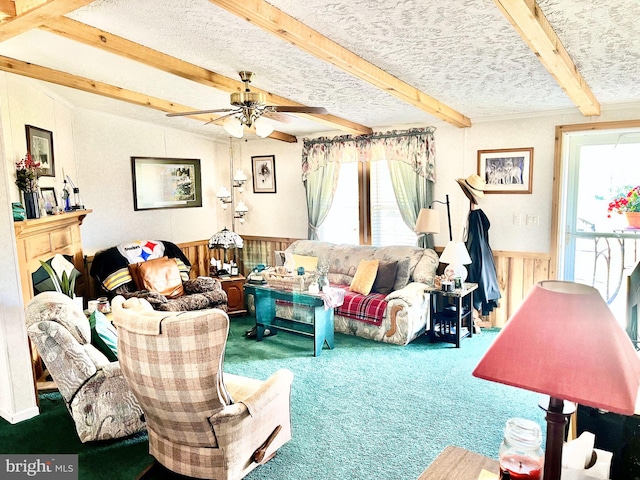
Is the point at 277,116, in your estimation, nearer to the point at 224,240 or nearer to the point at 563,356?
the point at 224,240

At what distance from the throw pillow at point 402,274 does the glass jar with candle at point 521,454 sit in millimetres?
3560

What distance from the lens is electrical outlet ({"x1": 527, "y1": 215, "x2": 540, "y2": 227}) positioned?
462 cm

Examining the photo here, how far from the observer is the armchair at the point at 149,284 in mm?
4766

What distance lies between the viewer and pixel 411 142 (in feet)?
17.1

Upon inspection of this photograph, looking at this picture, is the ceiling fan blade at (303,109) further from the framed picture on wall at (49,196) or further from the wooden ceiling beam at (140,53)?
the framed picture on wall at (49,196)

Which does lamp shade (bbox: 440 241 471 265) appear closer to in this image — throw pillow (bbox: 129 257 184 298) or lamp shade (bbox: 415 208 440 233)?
lamp shade (bbox: 415 208 440 233)

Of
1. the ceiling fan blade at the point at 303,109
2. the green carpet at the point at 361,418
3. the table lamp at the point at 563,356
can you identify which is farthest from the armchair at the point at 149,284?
the table lamp at the point at 563,356

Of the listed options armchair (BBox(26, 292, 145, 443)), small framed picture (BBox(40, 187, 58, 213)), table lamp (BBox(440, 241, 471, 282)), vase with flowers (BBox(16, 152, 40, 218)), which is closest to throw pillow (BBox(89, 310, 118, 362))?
armchair (BBox(26, 292, 145, 443))

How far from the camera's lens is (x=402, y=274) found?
4824 mm

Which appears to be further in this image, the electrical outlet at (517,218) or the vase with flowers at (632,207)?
the electrical outlet at (517,218)

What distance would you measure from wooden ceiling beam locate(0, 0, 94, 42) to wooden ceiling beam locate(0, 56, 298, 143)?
1322mm

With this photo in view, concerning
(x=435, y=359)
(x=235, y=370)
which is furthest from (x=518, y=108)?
(x=235, y=370)

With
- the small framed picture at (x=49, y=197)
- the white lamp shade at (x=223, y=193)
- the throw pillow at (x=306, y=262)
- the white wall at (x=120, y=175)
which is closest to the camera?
the small framed picture at (x=49, y=197)

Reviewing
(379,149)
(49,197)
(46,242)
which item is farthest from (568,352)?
(379,149)
